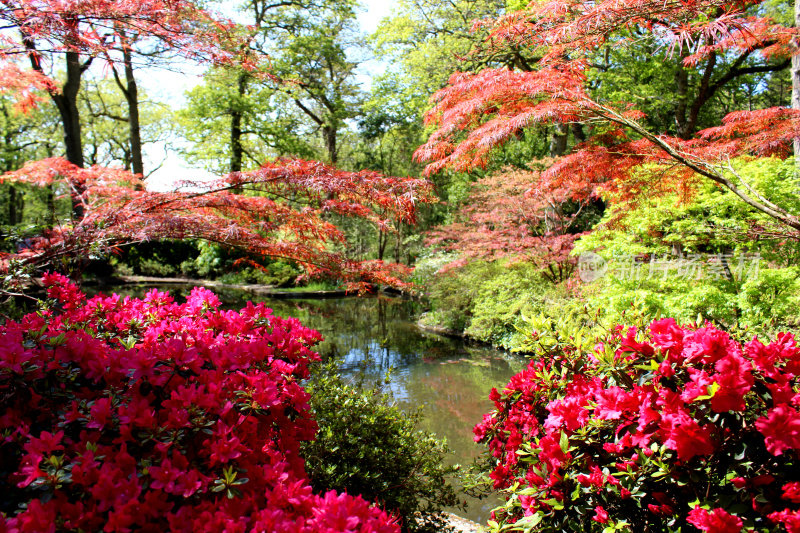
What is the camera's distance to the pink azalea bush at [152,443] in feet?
3.15

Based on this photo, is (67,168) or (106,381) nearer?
(106,381)

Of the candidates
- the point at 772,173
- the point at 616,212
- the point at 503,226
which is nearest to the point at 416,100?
the point at 503,226

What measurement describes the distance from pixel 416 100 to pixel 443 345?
884 cm

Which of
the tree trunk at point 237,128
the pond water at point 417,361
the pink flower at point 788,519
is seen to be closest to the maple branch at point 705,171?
the pond water at point 417,361

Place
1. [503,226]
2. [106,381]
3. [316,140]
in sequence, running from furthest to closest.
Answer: [316,140], [503,226], [106,381]

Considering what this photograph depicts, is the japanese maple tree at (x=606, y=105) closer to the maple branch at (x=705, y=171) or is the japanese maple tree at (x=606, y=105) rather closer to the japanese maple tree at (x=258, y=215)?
the maple branch at (x=705, y=171)

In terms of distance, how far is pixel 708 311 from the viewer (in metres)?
4.87

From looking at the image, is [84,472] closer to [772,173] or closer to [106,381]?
[106,381]

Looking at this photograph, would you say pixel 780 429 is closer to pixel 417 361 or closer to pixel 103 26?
pixel 103 26

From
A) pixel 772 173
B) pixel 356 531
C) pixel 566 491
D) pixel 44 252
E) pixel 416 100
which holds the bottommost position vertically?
pixel 566 491

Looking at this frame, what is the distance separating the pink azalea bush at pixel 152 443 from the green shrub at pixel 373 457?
0.57 metres

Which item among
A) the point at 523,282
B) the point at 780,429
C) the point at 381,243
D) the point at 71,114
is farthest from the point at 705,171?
the point at 381,243

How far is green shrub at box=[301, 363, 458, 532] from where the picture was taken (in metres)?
2.10

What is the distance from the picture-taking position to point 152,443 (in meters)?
1.18
